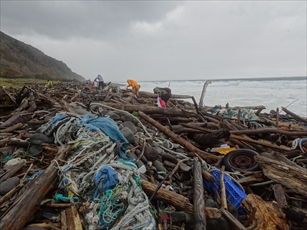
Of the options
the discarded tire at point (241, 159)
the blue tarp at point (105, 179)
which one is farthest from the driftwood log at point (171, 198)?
the discarded tire at point (241, 159)

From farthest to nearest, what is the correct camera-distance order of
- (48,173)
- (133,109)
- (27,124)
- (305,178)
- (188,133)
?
1. (133,109)
2. (188,133)
3. (27,124)
4. (305,178)
5. (48,173)

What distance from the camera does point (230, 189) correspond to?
9.51 feet

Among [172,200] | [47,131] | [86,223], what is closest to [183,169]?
[172,200]

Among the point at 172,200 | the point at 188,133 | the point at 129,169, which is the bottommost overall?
the point at 188,133

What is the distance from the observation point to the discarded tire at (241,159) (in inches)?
149

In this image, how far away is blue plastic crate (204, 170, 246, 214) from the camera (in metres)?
2.73

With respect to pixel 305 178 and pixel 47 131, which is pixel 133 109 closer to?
pixel 47 131

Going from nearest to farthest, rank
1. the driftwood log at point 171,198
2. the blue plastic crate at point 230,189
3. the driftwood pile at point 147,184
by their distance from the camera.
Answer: the driftwood pile at point 147,184 < the driftwood log at point 171,198 < the blue plastic crate at point 230,189

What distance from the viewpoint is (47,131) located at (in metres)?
3.60

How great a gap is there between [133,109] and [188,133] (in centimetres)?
183

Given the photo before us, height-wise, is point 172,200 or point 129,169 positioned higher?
point 129,169

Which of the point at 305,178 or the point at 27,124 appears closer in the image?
the point at 305,178

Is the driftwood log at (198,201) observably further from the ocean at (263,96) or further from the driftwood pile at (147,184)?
the ocean at (263,96)

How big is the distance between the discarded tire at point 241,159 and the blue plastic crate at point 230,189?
0.66m
